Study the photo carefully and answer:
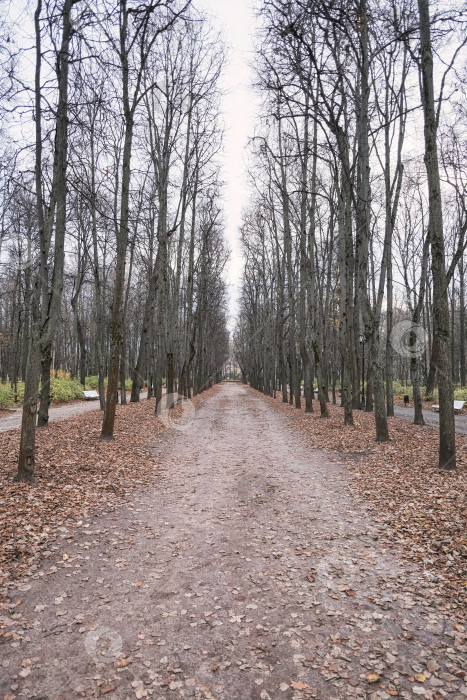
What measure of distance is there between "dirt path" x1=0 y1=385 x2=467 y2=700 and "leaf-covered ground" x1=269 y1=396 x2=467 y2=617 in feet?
0.85

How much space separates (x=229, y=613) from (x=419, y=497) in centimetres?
379

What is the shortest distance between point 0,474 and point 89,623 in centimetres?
414

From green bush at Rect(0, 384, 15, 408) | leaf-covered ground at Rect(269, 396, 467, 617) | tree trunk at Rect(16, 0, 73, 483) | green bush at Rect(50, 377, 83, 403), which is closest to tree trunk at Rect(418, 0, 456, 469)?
leaf-covered ground at Rect(269, 396, 467, 617)

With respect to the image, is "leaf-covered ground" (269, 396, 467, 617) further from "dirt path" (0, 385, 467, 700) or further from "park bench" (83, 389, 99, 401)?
"park bench" (83, 389, 99, 401)

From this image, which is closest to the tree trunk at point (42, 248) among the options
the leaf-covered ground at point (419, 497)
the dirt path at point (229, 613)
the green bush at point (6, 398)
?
the dirt path at point (229, 613)

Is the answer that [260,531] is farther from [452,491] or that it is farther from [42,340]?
[42,340]

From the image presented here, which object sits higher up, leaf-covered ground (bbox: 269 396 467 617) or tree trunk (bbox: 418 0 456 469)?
tree trunk (bbox: 418 0 456 469)

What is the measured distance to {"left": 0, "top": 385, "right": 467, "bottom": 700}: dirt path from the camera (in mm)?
2818

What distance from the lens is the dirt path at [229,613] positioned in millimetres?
2818

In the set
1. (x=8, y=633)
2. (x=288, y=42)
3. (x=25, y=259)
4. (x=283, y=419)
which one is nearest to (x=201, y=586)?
(x=8, y=633)

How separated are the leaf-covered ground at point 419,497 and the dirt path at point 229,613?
10.2 inches

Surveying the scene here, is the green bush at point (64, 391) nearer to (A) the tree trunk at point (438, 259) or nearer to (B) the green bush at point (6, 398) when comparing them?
(B) the green bush at point (6, 398)

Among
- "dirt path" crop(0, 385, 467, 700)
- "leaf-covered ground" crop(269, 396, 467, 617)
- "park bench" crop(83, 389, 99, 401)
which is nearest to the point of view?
"dirt path" crop(0, 385, 467, 700)

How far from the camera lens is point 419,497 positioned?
6.10 meters
